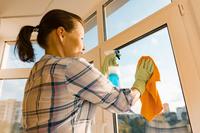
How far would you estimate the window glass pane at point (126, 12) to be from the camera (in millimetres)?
1318

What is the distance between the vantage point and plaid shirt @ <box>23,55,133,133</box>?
2.21ft

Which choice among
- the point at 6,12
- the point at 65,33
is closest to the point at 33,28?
the point at 65,33

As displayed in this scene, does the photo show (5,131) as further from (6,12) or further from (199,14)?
(199,14)

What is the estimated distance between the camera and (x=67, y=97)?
0.69 meters

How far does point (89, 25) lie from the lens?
195cm

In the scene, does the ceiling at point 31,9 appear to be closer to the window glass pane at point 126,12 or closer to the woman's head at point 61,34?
the window glass pane at point 126,12

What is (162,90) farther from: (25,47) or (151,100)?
(25,47)

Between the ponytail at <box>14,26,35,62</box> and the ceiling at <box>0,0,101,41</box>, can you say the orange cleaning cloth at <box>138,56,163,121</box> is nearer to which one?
the ponytail at <box>14,26,35,62</box>

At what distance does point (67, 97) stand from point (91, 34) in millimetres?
1268

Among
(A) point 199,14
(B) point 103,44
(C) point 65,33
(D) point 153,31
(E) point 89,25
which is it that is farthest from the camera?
(E) point 89,25

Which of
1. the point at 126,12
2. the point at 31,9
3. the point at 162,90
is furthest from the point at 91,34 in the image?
the point at 162,90

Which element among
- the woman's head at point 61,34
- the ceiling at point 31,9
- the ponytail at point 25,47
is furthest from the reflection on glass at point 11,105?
the woman's head at point 61,34

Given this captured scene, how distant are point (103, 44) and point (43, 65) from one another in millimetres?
856

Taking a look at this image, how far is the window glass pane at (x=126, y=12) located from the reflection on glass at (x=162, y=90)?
7.6 inches
